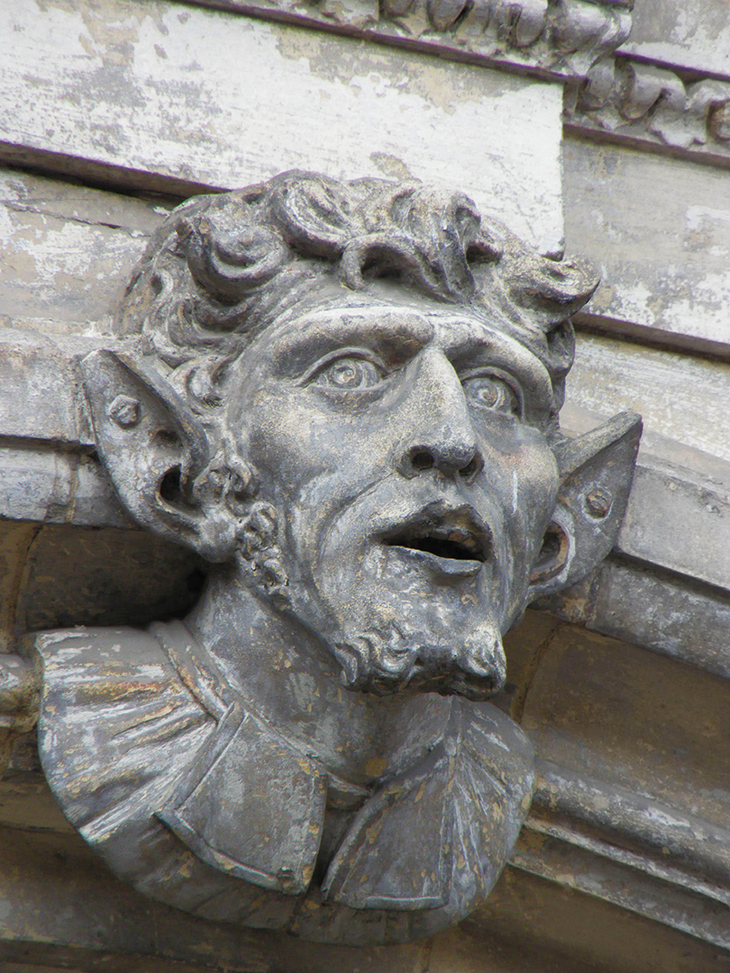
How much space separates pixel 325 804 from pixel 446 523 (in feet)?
1.46

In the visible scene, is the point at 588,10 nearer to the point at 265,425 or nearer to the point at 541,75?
the point at 541,75

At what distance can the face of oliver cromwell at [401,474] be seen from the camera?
1309mm

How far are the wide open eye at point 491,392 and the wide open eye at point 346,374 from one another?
0.14m

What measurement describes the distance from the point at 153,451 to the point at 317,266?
1.15 ft

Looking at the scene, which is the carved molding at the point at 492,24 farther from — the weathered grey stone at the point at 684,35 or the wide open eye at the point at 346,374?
the wide open eye at the point at 346,374

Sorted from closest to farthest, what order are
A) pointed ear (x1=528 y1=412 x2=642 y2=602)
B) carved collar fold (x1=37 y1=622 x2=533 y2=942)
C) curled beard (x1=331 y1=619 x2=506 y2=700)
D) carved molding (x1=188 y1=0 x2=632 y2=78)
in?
curled beard (x1=331 y1=619 x2=506 y2=700) → carved collar fold (x1=37 y1=622 x2=533 y2=942) → pointed ear (x1=528 y1=412 x2=642 y2=602) → carved molding (x1=188 y1=0 x2=632 y2=78)

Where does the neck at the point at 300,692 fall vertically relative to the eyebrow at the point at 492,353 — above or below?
below

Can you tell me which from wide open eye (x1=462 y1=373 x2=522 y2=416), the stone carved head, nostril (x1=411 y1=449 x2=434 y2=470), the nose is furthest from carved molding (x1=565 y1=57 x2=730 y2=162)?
nostril (x1=411 y1=449 x2=434 y2=470)

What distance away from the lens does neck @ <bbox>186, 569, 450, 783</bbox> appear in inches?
59.1

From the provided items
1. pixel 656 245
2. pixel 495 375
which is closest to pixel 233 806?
pixel 495 375

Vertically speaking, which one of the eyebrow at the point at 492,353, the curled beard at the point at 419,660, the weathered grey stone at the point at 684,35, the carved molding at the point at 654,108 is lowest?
the curled beard at the point at 419,660

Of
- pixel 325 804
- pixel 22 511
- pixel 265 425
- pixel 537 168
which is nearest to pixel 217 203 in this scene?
pixel 265 425

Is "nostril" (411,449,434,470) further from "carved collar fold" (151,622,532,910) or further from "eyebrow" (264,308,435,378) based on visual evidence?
"carved collar fold" (151,622,532,910)

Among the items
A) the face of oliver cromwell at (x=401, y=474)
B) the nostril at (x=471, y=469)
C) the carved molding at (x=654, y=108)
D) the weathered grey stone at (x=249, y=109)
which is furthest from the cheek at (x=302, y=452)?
the carved molding at (x=654, y=108)
